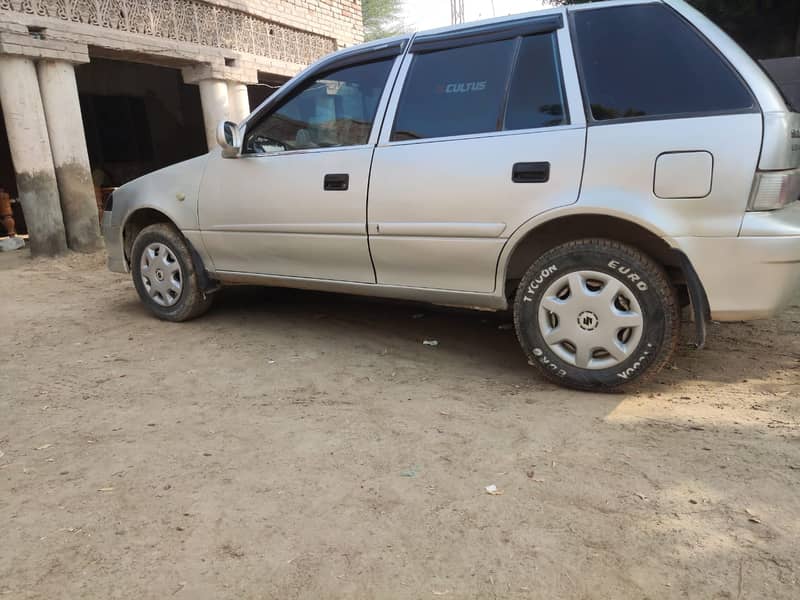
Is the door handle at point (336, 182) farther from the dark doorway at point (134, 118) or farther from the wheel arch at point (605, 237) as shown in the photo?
the dark doorway at point (134, 118)

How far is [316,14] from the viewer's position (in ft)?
38.5

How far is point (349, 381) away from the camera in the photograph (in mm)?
3289

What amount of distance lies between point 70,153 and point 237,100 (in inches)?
130

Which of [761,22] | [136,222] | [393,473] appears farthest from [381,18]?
[393,473]

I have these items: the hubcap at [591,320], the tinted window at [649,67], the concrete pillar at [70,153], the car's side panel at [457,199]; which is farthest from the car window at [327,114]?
the concrete pillar at [70,153]

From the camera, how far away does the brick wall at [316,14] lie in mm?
10148

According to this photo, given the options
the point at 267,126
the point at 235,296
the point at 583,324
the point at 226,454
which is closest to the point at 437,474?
the point at 226,454

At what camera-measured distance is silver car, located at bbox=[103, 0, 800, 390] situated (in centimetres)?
255

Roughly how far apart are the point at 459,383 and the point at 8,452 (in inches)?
84.3

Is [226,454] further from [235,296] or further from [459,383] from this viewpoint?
[235,296]

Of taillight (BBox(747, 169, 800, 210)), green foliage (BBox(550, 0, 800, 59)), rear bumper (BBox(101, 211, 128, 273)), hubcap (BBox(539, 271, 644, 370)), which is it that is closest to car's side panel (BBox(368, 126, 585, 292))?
hubcap (BBox(539, 271, 644, 370))

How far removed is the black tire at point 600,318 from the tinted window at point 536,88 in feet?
2.12

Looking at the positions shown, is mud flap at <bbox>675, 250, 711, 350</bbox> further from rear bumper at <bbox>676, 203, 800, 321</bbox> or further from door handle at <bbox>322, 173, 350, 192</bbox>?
door handle at <bbox>322, 173, 350, 192</bbox>

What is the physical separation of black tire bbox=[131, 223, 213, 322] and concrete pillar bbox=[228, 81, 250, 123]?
20.0 ft
